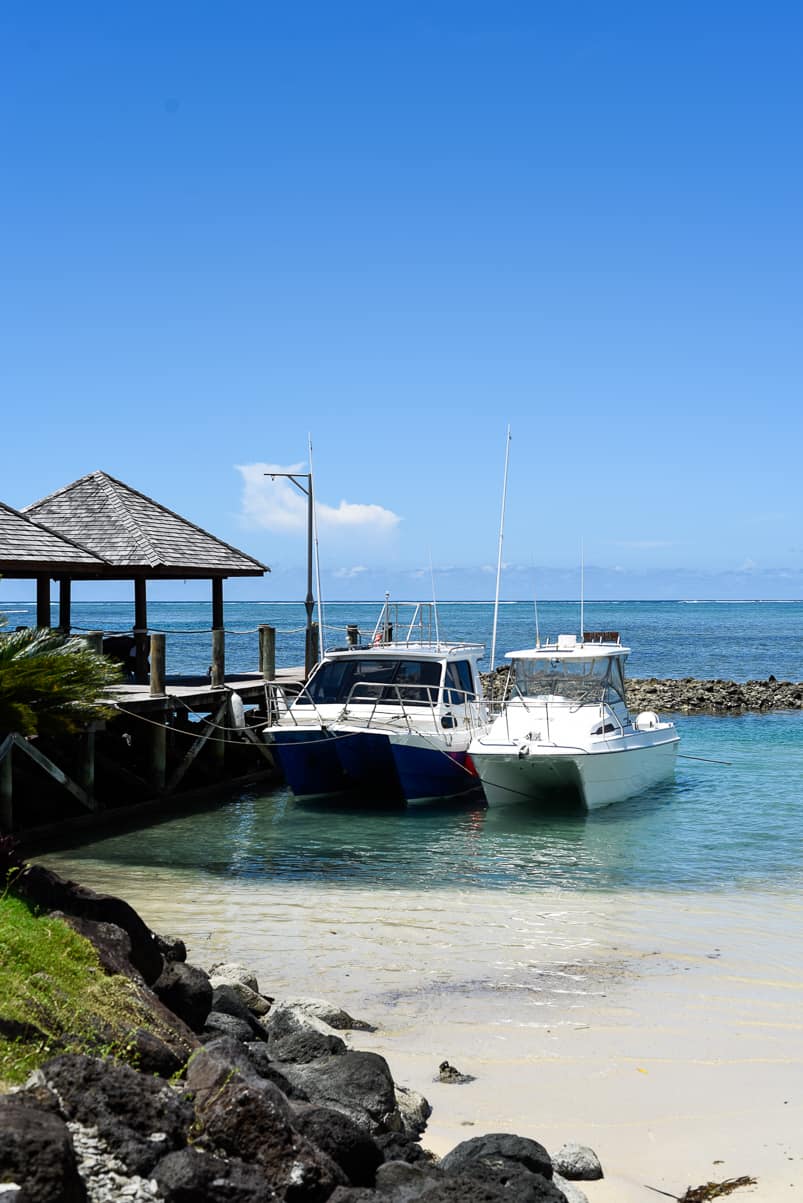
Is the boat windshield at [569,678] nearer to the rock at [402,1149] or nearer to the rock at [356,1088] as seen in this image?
the rock at [356,1088]

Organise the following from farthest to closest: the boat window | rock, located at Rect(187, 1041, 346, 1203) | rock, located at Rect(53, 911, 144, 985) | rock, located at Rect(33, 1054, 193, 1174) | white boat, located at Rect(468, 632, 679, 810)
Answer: the boat window, white boat, located at Rect(468, 632, 679, 810), rock, located at Rect(53, 911, 144, 985), rock, located at Rect(187, 1041, 346, 1203), rock, located at Rect(33, 1054, 193, 1174)

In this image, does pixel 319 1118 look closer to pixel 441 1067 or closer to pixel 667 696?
pixel 441 1067

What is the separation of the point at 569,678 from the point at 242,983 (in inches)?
482

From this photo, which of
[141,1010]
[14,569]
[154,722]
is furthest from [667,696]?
[141,1010]

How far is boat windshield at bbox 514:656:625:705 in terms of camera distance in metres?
21.0

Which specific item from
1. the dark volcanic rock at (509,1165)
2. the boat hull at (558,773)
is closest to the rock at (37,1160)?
the dark volcanic rock at (509,1165)

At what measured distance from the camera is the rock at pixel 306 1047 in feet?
26.1

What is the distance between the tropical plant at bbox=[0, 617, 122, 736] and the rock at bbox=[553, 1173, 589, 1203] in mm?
6272

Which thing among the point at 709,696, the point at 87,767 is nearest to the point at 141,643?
the point at 87,767

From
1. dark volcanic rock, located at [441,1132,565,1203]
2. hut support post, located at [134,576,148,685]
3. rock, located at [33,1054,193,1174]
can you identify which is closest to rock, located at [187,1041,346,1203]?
rock, located at [33,1054,193,1174]

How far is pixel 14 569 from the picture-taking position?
1847 centimetres

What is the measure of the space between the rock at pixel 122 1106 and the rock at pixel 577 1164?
233 centimetres

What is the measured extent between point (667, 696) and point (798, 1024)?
33.8 metres

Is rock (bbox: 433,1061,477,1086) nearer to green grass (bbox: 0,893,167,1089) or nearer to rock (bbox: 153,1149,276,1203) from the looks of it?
green grass (bbox: 0,893,167,1089)
